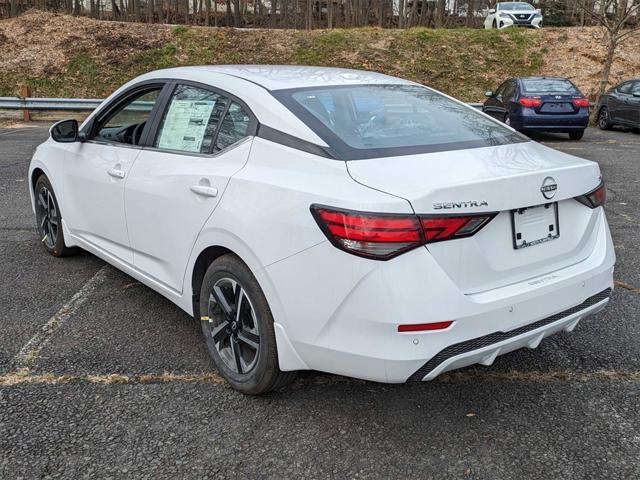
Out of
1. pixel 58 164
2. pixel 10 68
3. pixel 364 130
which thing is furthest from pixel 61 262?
pixel 10 68

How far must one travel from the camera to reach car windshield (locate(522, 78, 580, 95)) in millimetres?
13586

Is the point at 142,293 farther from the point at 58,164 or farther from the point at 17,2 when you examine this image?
the point at 17,2

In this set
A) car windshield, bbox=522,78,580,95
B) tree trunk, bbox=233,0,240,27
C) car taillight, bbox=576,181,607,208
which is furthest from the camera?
tree trunk, bbox=233,0,240,27

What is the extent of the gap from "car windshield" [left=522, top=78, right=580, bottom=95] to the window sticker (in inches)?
464

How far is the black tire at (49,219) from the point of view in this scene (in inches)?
187

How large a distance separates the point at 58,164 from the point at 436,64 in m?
18.0

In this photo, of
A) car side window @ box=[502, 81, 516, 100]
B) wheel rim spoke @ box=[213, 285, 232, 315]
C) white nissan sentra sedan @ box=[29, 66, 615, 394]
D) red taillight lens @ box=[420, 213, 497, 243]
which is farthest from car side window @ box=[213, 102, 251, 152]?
car side window @ box=[502, 81, 516, 100]

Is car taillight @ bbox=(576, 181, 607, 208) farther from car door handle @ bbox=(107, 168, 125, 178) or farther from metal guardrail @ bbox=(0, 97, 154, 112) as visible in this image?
metal guardrail @ bbox=(0, 97, 154, 112)

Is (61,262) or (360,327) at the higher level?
(360,327)

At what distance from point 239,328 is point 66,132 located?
2318mm

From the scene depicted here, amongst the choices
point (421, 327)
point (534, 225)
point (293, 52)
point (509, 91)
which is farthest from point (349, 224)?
point (293, 52)

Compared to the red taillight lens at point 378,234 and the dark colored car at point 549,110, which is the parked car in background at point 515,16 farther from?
the red taillight lens at point 378,234

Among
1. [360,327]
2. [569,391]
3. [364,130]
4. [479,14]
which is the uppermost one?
[479,14]

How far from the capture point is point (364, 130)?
9.64 ft
